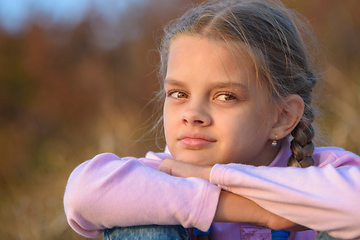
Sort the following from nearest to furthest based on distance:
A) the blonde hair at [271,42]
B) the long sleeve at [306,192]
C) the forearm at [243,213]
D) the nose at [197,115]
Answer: the long sleeve at [306,192], the forearm at [243,213], the nose at [197,115], the blonde hair at [271,42]

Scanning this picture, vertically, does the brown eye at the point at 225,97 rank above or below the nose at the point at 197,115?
above

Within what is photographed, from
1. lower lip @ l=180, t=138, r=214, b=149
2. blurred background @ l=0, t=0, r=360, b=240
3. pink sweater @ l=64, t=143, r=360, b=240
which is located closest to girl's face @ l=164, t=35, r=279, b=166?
lower lip @ l=180, t=138, r=214, b=149

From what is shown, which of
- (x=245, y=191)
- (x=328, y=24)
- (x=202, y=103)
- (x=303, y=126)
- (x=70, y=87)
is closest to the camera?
(x=245, y=191)

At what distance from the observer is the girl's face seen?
1.71 meters

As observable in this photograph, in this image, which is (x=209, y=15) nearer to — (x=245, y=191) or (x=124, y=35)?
(x=245, y=191)

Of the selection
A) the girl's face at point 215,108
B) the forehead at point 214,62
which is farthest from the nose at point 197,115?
the forehead at point 214,62

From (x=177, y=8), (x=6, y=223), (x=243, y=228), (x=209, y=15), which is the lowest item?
(x=6, y=223)

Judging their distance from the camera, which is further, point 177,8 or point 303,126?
point 177,8

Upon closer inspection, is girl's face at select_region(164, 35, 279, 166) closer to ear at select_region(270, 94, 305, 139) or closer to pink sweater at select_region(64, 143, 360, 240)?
ear at select_region(270, 94, 305, 139)

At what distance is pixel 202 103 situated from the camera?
172cm

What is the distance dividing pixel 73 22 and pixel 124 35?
924 millimetres

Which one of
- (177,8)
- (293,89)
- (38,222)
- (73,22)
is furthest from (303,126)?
(73,22)

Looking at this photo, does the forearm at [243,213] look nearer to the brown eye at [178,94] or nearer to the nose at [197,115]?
the nose at [197,115]

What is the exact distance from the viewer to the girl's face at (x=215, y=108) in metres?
1.71
